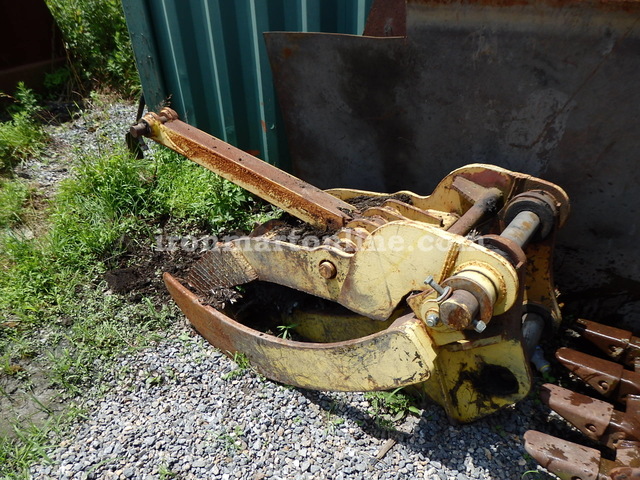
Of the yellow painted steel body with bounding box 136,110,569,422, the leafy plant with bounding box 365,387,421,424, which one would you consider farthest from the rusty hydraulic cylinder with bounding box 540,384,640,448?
the leafy plant with bounding box 365,387,421,424

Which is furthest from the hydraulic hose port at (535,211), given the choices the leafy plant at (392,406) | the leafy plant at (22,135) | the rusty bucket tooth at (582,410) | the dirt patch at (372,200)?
the leafy plant at (22,135)

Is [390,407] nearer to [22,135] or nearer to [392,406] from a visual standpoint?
[392,406]

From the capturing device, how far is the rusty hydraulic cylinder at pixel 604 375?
2.00m

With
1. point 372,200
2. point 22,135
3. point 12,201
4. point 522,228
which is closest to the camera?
point 522,228

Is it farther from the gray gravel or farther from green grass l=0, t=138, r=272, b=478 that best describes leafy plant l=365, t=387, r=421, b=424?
green grass l=0, t=138, r=272, b=478

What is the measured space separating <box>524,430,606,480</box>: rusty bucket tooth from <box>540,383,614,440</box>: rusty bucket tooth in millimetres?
104

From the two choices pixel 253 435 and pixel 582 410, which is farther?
pixel 253 435

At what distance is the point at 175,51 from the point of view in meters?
3.72

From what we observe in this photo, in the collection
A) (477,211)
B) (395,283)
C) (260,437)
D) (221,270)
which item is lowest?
(260,437)

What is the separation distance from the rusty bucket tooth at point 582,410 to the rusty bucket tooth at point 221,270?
140 cm

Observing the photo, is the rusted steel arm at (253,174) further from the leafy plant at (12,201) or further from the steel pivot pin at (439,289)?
the leafy plant at (12,201)

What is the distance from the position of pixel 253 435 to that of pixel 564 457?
130 cm

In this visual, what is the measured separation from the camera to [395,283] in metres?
1.82

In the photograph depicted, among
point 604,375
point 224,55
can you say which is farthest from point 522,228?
point 224,55
